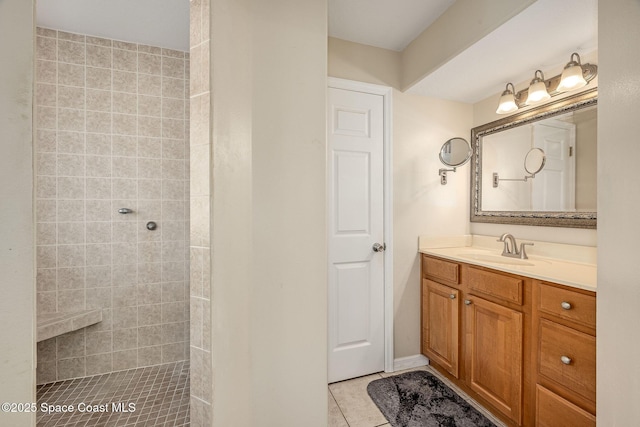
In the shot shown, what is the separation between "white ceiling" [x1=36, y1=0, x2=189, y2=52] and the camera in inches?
63.4

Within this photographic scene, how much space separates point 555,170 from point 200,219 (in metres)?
2.14

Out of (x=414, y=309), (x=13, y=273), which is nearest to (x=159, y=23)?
(x=13, y=273)

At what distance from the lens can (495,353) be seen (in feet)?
4.91

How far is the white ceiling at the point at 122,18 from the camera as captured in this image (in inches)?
63.4

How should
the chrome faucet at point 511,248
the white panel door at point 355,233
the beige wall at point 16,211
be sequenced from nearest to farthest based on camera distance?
the beige wall at point 16,211 < the chrome faucet at point 511,248 < the white panel door at point 355,233

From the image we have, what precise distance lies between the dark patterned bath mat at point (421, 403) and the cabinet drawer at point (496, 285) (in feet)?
2.39

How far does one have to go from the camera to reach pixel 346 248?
Result: 1943mm

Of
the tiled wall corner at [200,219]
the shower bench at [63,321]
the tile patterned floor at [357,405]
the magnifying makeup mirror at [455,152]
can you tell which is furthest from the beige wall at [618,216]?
the shower bench at [63,321]

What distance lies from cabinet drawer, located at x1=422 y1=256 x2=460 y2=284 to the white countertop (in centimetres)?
5

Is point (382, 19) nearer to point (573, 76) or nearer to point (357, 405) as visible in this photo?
point (573, 76)

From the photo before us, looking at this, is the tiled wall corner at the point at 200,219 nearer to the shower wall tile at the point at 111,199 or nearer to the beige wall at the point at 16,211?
the beige wall at the point at 16,211

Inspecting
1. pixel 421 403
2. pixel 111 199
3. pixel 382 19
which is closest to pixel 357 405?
pixel 421 403

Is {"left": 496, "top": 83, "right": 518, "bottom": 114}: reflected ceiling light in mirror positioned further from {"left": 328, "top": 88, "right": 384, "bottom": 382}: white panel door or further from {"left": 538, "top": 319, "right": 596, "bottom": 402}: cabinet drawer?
{"left": 538, "top": 319, "right": 596, "bottom": 402}: cabinet drawer

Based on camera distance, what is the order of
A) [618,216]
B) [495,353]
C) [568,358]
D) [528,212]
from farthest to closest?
[528,212], [495,353], [568,358], [618,216]
